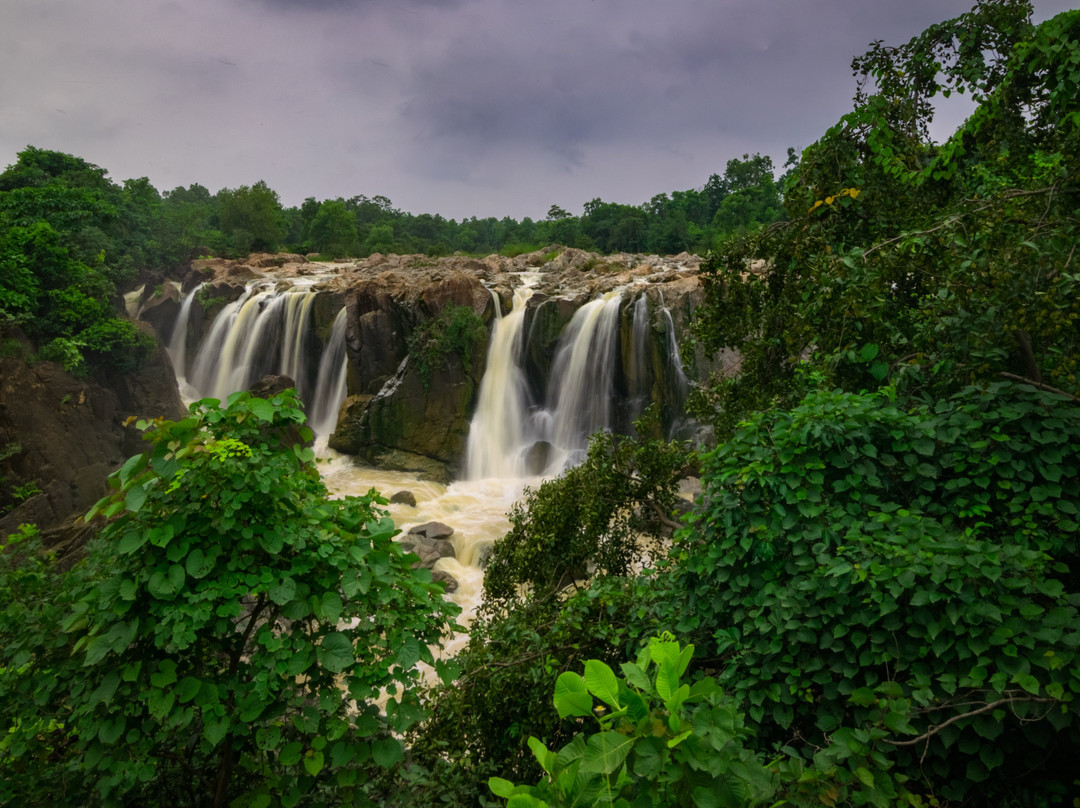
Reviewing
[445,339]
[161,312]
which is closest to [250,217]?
[161,312]

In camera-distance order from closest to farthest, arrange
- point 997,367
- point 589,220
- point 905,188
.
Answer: point 997,367 < point 905,188 < point 589,220

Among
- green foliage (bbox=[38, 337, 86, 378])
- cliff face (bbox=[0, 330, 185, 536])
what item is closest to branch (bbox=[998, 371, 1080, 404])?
cliff face (bbox=[0, 330, 185, 536])

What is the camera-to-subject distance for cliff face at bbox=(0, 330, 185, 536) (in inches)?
455

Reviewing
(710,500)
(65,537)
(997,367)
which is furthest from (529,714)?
(65,537)

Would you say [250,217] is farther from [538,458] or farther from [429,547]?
[429,547]

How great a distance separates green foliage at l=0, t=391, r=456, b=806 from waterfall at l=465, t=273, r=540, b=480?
1324 cm

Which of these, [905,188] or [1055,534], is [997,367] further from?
[905,188]

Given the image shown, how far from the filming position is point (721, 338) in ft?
19.2

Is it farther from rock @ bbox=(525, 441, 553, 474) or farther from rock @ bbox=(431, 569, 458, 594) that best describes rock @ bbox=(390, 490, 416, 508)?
rock @ bbox=(525, 441, 553, 474)

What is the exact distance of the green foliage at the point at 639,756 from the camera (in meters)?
1.18

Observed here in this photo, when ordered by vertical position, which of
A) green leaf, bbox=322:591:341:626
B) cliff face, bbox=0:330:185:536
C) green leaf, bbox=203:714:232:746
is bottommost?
cliff face, bbox=0:330:185:536

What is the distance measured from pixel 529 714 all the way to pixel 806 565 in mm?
1811

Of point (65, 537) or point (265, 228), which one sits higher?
point (265, 228)

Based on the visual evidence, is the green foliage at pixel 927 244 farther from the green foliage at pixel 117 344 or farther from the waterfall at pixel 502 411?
the green foliage at pixel 117 344
